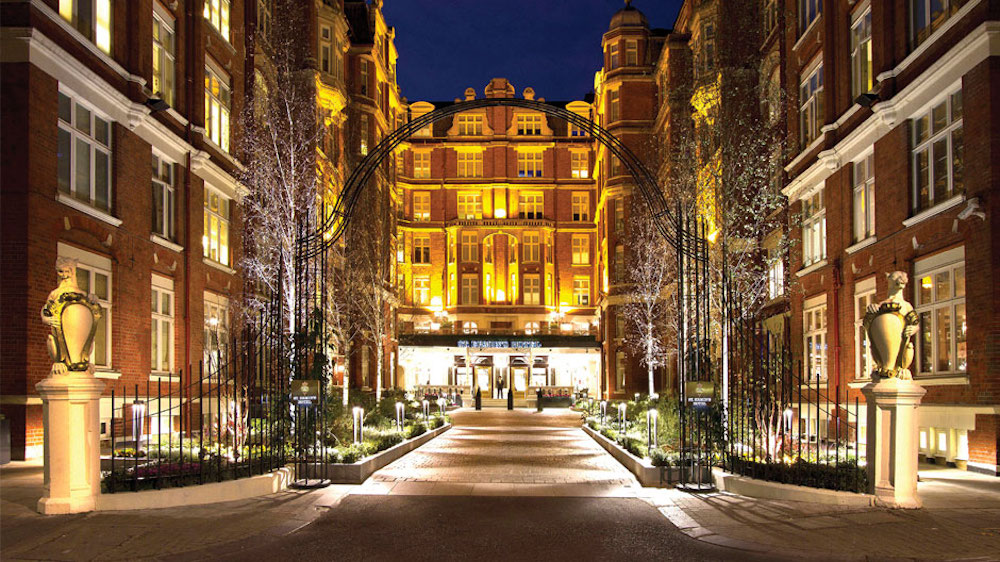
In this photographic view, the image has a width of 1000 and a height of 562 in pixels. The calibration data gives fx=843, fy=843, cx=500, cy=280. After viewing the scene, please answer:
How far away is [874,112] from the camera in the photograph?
19.6 metres

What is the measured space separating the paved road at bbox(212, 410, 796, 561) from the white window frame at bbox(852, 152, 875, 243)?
9062 millimetres

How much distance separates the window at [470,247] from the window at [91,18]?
5380cm

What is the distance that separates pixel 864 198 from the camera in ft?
71.3

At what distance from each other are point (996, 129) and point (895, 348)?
6.12 meters

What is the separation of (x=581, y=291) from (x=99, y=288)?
58316mm

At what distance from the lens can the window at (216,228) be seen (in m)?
26.7

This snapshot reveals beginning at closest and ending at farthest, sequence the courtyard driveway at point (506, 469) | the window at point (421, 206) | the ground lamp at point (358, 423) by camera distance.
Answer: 1. the courtyard driveway at point (506, 469)
2. the ground lamp at point (358, 423)
3. the window at point (421, 206)

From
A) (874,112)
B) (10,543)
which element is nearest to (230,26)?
(874,112)

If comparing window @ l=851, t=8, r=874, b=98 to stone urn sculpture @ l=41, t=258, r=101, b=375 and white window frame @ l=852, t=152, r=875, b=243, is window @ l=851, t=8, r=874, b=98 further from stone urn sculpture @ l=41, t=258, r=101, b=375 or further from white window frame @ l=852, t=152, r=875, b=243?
stone urn sculpture @ l=41, t=258, r=101, b=375

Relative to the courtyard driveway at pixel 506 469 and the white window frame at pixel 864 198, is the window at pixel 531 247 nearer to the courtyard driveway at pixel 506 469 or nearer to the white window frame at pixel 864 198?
the courtyard driveway at pixel 506 469

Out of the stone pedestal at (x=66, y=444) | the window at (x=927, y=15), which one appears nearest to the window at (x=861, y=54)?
the window at (x=927, y=15)

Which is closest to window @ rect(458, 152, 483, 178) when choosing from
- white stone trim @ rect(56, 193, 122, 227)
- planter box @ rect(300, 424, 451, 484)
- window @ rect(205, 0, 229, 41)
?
window @ rect(205, 0, 229, 41)

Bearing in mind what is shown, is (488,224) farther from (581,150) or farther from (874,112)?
(874,112)

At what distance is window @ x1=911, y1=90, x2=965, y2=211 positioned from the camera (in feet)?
54.3
